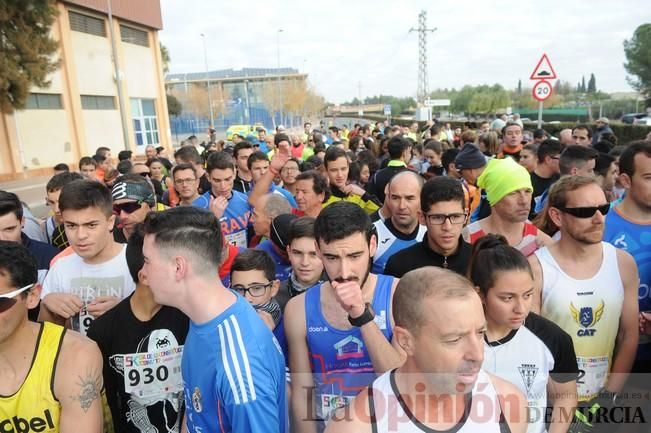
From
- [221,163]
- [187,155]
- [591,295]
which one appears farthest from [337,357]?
[187,155]

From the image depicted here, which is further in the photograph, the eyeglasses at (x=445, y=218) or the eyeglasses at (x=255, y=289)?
the eyeglasses at (x=445, y=218)

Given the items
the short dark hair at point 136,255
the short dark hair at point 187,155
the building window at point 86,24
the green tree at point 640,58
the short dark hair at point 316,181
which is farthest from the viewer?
the green tree at point 640,58

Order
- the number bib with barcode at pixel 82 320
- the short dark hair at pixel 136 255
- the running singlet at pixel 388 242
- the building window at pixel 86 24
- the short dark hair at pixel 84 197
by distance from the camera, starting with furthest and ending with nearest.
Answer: the building window at pixel 86 24, the running singlet at pixel 388 242, the short dark hair at pixel 84 197, the number bib with barcode at pixel 82 320, the short dark hair at pixel 136 255

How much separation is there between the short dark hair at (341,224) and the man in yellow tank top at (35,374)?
1298 millimetres

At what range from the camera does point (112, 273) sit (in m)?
2.99

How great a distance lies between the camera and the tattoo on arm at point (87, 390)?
6.83ft

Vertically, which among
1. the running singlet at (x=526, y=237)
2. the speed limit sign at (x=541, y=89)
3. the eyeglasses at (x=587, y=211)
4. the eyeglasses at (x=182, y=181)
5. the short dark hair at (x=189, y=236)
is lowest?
the running singlet at (x=526, y=237)

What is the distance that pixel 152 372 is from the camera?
7.89 feet

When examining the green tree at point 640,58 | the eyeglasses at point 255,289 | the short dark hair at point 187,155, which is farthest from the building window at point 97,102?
the green tree at point 640,58

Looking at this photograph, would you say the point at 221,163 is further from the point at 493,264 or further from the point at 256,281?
the point at 493,264

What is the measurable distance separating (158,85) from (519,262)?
35.3 metres

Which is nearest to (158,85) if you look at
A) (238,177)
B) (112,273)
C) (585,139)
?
(238,177)

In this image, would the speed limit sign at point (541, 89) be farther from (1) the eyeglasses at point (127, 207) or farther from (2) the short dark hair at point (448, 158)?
(1) the eyeglasses at point (127, 207)

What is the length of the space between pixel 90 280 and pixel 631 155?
4.00 meters
